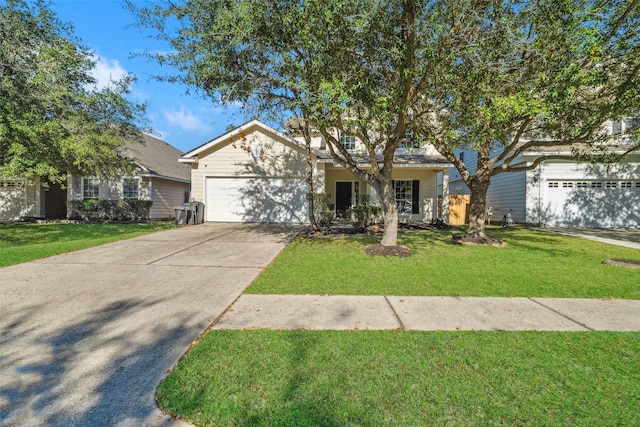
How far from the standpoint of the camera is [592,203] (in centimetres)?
1436

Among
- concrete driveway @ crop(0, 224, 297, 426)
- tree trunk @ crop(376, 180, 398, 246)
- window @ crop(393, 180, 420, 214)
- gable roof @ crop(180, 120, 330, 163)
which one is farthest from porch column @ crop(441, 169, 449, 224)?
concrete driveway @ crop(0, 224, 297, 426)

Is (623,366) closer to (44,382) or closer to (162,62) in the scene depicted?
(44,382)

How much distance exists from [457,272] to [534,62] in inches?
172

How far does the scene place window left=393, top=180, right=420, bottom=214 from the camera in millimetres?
16656

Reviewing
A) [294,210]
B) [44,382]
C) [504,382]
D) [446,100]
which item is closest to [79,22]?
[294,210]

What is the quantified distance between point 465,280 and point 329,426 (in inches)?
172

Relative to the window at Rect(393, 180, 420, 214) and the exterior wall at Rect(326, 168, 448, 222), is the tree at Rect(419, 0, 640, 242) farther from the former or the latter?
the window at Rect(393, 180, 420, 214)

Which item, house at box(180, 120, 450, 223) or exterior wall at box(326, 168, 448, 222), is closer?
house at box(180, 120, 450, 223)

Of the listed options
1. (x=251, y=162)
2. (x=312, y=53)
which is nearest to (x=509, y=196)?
(x=251, y=162)

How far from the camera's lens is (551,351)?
3045mm

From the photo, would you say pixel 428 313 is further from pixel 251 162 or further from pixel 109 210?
pixel 109 210

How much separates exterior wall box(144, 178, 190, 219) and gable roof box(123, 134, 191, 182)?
51 cm

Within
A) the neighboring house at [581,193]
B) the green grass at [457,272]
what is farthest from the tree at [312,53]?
the neighboring house at [581,193]

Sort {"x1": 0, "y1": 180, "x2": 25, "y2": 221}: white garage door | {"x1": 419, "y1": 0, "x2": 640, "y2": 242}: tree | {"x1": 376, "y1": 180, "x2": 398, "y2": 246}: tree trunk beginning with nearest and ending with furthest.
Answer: {"x1": 419, "y1": 0, "x2": 640, "y2": 242}: tree, {"x1": 376, "y1": 180, "x2": 398, "y2": 246}: tree trunk, {"x1": 0, "y1": 180, "x2": 25, "y2": 221}: white garage door
